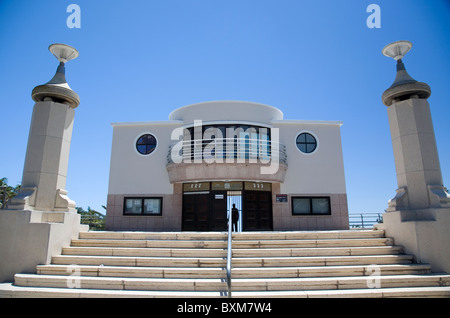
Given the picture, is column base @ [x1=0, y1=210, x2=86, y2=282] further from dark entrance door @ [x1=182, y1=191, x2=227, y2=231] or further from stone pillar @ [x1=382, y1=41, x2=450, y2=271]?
stone pillar @ [x1=382, y1=41, x2=450, y2=271]

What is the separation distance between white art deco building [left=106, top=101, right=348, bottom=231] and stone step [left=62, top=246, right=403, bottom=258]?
237 inches

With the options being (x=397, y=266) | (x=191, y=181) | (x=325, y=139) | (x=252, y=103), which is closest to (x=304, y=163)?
(x=325, y=139)

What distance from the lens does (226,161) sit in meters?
13.4

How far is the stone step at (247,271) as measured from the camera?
6.55 metres

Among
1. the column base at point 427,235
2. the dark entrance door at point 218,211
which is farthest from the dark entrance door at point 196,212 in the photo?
the column base at point 427,235

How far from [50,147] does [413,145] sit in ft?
36.6

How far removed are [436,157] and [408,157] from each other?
75cm

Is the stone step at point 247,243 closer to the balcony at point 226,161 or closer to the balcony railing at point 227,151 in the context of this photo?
the balcony at point 226,161

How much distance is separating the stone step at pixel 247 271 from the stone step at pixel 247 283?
17 cm

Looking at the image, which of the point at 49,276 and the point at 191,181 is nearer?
the point at 49,276

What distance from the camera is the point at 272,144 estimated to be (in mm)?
14367

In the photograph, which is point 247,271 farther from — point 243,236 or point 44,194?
point 44,194

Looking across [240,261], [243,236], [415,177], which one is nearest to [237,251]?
[240,261]
